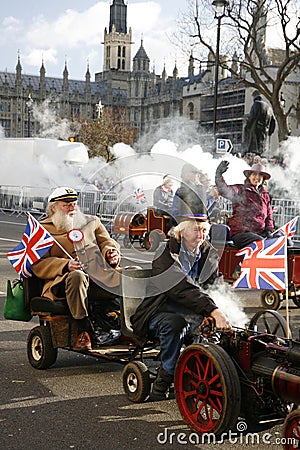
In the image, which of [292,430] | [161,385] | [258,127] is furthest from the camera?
[258,127]

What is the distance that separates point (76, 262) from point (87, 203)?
18421 millimetres

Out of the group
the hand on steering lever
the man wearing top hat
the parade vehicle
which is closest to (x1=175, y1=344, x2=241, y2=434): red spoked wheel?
the parade vehicle

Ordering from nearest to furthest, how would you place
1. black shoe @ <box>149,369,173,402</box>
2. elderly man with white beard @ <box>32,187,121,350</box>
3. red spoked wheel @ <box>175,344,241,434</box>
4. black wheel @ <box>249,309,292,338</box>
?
1. red spoked wheel @ <box>175,344,241,434</box>
2. black shoe @ <box>149,369,173,402</box>
3. black wheel @ <box>249,309,292,338</box>
4. elderly man with white beard @ <box>32,187,121,350</box>

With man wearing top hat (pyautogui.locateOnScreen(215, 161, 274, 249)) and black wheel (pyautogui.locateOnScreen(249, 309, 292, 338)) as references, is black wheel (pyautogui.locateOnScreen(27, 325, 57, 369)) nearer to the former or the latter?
black wheel (pyautogui.locateOnScreen(249, 309, 292, 338))

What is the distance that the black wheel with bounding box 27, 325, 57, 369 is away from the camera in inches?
249

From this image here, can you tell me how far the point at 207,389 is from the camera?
4.75m

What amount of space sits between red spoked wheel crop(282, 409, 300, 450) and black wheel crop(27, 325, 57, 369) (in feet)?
8.98

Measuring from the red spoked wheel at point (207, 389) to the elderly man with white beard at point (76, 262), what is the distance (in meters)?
1.44

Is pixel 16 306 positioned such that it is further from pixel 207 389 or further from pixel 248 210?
pixel 248 210

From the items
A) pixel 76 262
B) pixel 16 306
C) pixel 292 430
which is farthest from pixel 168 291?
pixel 16 306

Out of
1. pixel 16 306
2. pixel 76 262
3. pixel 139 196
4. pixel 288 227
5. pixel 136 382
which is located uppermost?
pixel 139 196

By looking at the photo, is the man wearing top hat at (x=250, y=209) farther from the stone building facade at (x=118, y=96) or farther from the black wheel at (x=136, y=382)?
the stone building facade at (x=118, y=96)

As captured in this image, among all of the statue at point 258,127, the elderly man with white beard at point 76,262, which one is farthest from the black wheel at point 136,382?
the statue at point 258,127

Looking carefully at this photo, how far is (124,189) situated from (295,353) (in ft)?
23.9
